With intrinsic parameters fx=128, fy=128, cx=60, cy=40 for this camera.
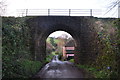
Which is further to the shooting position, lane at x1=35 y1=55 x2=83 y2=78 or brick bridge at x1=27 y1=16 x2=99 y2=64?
brick bridge at x1=27 y1=16 x2=99 y2=64

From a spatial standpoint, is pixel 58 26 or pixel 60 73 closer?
pixel 60 73

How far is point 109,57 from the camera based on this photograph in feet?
27.1

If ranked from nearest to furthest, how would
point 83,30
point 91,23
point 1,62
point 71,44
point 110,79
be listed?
point 1,62, point 110,79, point 91,23, point 83,30, point 71,44

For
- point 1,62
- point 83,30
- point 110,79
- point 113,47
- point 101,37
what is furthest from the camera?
point 83,30

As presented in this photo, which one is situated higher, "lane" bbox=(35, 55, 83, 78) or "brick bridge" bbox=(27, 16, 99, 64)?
"brick bridge" bbox=(27, 16, 99, 64)

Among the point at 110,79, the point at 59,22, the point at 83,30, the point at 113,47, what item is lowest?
the point at 110,79

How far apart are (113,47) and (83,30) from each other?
7.48 m

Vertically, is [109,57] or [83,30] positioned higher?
[83,30]

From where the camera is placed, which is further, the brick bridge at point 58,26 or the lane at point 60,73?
the brick bridge at point 58,26

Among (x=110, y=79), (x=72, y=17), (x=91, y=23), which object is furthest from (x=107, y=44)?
(x=72, y=17)

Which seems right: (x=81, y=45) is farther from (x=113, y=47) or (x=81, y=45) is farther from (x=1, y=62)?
(x=1, y=62)

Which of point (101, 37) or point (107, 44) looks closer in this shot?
point (107, 44)

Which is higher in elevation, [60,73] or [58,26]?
[58,26]

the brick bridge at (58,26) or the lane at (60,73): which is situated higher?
the brick bridge at (58,26)
